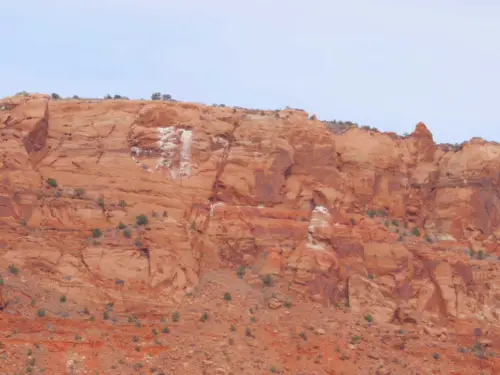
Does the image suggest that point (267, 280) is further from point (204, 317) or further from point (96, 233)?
point (96, 233)

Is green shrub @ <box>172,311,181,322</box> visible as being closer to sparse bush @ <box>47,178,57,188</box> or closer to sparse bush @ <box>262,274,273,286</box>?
sparse bush @ <box>262,274,273,286</box>

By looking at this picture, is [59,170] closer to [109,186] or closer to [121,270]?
[109,186]

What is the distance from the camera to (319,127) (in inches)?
2810

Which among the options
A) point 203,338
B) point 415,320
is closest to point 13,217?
point 203,338

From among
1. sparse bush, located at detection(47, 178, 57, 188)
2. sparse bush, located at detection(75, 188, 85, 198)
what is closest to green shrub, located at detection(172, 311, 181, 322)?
sparse bush, located at detection(75, 188, 85, 198)

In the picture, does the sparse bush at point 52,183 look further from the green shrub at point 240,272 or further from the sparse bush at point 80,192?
the green shrub at point 240,272

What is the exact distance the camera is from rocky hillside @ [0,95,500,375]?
5997cm

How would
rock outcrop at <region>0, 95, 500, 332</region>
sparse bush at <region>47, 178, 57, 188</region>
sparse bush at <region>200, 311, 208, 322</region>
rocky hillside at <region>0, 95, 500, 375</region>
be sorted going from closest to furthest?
rocky hillside at <region>0, 95, 500, 375</region>, sparse bush at <region>200, 311, 208, 322</region>, rock outcrop at <region>0, 95, 500, 332</region>, sparse bush at <region>47, 178, 57, 188</region>

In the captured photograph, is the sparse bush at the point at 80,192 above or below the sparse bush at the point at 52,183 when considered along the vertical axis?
below

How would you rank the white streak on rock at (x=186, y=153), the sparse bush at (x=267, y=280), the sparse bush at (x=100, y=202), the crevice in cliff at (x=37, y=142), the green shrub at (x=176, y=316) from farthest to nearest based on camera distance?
1. the white streak on rock at (x=186, y=153)
2. the crevice in cliff at (x=37, y=142)
3. the sparse bush at (x=100, y=202)
4. the sparse bush at (x=267, y=280)
5. the green shrub at (x=176, y=316)

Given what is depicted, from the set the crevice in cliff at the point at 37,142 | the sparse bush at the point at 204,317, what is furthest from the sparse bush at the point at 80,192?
the sparse bush at the point at 204,317

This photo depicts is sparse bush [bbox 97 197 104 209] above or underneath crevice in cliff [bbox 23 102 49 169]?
underneath

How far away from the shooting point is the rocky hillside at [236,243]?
2361 inches

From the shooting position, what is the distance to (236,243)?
66562 millimetres
